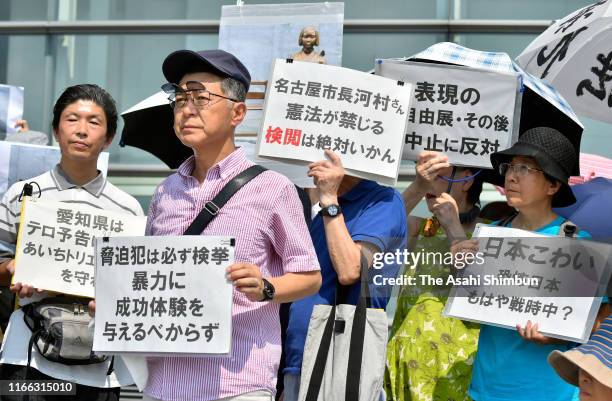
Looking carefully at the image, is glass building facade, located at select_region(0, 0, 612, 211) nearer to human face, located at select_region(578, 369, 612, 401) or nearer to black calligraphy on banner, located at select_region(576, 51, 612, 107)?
black calligraphy on banner, located at select_region(576, 51, 612, 107)

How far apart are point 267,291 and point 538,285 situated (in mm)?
1123

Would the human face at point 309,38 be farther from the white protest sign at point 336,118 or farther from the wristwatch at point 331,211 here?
the wristwatch at point 331,211

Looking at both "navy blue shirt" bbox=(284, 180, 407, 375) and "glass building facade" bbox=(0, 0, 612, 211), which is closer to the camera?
"navy blue shirt" bbox=(284, 180, 407, 375)

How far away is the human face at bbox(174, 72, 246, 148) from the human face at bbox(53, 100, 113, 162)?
0.99 m

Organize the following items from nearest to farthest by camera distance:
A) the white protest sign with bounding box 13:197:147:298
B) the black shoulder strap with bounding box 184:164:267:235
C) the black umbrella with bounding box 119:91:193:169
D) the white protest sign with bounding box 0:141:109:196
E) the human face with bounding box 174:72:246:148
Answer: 1. the black shoulder strap with bounding box 184:164:267:235
2. the human face with bounding box 174:72:246:148
3. the white protest sign with bounding box 13:197:147:298
4. the black umbrella with bounding box 119:91:193:169
5. the white protest sign with bounding box 0:141:109:196

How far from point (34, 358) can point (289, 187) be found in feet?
4.70

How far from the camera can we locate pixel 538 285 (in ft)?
13.4

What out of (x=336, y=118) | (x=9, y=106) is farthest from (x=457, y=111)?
(x=9, y=106)

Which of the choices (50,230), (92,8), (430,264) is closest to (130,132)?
(50,230)

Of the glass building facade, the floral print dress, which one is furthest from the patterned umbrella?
the glass building facade

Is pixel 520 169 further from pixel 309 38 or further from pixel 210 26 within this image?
pixel 210 26

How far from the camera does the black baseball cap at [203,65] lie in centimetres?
384

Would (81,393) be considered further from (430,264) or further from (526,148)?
(526,148)

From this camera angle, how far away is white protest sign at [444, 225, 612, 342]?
401 centimetres
